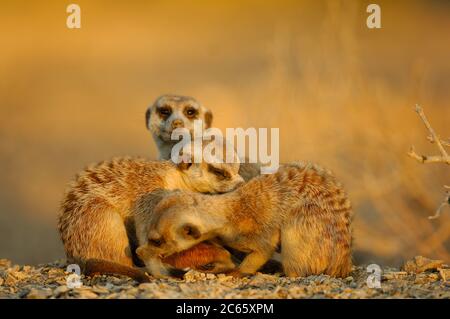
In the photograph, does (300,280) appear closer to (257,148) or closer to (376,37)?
(257,148)

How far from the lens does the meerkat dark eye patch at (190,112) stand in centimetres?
942

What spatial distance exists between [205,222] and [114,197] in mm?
966

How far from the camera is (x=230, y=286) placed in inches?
248

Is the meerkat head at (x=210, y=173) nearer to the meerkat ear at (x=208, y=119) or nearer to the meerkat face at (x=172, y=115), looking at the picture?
the meerkat face at (x=172, y=115)

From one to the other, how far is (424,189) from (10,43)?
9.18 m

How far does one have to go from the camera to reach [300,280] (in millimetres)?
6551

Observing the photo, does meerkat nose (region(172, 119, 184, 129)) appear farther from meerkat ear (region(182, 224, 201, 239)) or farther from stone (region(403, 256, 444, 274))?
stone (region(403, 256, 444, 274))

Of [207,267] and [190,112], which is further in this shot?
[190,112]

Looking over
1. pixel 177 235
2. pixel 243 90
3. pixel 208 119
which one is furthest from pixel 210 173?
pixel 243 90

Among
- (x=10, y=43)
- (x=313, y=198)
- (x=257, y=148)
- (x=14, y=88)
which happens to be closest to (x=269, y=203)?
(x=313, y=198)

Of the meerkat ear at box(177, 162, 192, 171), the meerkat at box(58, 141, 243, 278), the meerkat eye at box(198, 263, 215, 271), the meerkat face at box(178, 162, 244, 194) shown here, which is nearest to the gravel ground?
the meerkat eye at box(198, 263, 215, 271)

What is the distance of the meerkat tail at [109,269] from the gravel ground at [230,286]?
50mm

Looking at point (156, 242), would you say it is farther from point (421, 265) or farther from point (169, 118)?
point (169, 118)

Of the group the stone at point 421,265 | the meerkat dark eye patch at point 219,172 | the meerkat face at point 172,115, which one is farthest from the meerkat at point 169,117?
the stone at point 421,265
